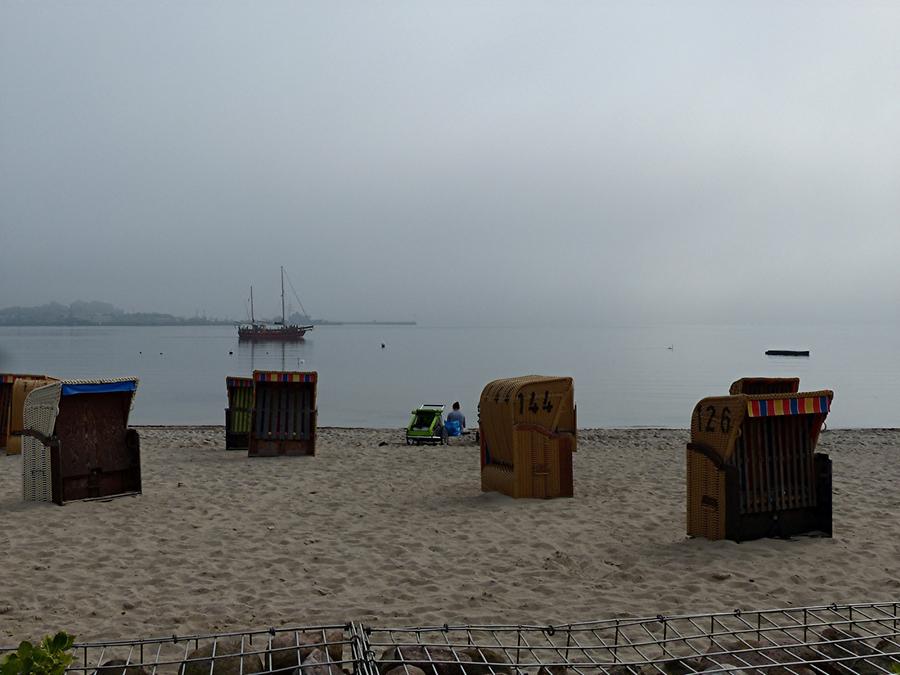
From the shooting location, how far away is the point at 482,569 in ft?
22.8

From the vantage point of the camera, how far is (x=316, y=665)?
12.1ft

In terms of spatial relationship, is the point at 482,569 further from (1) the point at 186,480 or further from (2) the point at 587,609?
(1) the point at 186,480

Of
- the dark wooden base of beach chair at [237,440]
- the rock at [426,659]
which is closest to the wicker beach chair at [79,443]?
the dark wooden base of beach chair at [237,440]

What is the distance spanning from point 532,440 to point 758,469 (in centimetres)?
303

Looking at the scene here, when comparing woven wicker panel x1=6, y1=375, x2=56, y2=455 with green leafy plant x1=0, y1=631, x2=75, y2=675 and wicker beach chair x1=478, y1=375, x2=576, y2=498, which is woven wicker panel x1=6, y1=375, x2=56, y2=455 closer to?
wicker beach chair x1=478, y1=375, x2=576, y2=498

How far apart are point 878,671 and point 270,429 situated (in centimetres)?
1180

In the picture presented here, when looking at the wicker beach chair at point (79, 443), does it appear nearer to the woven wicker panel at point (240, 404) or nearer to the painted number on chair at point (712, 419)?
the woven wicker panel at point (240, 404)

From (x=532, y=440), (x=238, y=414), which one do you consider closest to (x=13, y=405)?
(x=238, y=414)

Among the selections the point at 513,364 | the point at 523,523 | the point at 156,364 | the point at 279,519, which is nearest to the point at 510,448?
the point at 523,523

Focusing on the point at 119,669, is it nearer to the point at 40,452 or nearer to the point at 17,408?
the point at 40,452

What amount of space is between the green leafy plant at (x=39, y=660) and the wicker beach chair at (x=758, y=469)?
6.40 m

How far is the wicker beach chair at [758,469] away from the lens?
766 cm

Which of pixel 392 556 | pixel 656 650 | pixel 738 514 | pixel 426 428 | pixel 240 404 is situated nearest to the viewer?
pixel 656 650

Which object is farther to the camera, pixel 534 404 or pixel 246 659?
pixel 534 404
